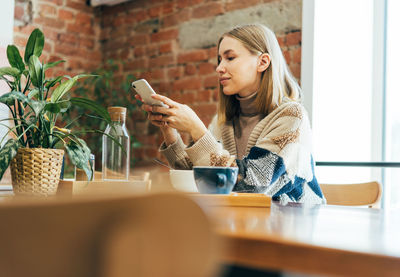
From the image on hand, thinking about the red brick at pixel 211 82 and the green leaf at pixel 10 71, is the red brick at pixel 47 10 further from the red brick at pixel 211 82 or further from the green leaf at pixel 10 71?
the green leaf at pixel 10 71

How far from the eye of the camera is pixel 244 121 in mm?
1944

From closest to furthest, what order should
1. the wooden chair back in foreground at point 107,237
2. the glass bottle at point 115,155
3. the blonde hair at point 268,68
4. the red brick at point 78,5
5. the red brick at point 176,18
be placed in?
the wooden chair back in foreground at point 107,237, the glass bottle at point 115,155, the blonde hair at point 268,68, the red brick at point 176,18, the red brick at point 78,5

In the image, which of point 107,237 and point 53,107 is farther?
point 53,107

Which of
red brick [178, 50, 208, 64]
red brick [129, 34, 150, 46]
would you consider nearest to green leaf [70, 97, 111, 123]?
red brick [178, 50, 208, 64]

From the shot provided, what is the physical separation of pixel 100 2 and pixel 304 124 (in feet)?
8.87

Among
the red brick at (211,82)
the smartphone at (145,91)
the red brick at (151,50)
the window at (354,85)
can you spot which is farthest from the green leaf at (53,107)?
the red brick at (151,50)

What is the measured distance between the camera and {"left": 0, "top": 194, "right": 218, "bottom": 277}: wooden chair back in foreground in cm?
24

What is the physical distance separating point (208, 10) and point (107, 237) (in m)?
3.19

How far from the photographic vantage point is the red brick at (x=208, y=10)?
3.22 meters

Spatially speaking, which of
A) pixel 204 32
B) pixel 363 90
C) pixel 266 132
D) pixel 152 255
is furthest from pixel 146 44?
pixel 152 255

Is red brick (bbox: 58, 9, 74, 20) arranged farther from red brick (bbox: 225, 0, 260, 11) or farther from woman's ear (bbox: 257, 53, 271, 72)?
woman's ear (bbox: 257, 53, 271, 72)

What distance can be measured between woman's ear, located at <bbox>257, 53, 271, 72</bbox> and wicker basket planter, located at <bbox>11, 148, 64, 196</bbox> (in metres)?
1.09

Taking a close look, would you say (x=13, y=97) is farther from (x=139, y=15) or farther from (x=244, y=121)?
(x=139, y=15)

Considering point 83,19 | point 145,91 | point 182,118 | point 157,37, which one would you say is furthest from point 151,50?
point 145,91
